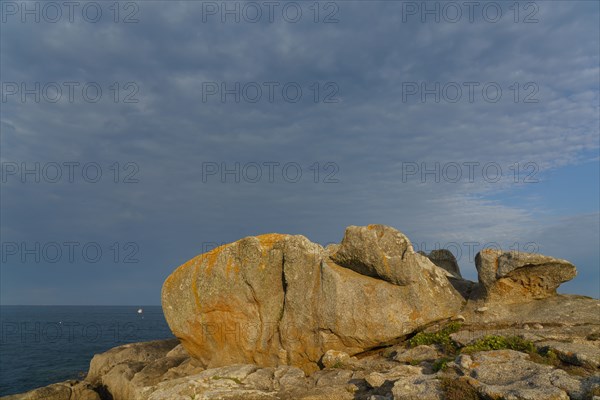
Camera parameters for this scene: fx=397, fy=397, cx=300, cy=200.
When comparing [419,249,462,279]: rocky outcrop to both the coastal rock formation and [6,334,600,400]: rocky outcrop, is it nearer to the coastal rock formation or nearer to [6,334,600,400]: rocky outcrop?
the coastal rock formation

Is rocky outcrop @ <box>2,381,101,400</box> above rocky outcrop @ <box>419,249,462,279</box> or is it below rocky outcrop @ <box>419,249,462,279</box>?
below

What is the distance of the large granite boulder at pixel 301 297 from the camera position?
21.4m

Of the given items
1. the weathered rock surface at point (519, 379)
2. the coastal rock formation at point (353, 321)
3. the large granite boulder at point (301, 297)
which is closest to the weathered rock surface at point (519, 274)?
the coastal rock formation at point (353, 321)

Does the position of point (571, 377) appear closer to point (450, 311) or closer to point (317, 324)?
point (450, 311)

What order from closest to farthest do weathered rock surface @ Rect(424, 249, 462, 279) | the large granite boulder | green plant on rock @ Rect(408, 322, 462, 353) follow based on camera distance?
green plant on rock @ Rect(408, 322, 462, 353)
the large granite boulder
weathered rock surface @ Rect(424, 249, 462, 279)

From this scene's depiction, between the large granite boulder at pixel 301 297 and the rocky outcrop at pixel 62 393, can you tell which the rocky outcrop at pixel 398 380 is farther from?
the rocky outcrop at pixel 62 393

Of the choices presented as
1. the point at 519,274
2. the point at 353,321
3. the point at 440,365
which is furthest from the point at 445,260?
the point at 440,365

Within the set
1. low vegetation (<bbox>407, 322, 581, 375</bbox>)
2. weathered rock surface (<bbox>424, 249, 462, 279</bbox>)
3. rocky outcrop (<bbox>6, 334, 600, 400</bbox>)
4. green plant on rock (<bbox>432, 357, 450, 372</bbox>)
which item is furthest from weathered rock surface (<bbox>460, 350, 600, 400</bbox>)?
weathered rock surface (<bbox>424, 249, 462, 279</bbox>)

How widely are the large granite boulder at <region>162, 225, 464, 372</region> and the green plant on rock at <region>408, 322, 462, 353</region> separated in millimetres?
668

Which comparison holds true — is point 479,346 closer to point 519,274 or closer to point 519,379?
point 519,379

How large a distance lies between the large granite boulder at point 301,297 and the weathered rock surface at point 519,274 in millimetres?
2128

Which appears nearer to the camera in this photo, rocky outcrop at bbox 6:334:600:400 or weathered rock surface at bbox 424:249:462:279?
rocky outcrop at bbox 6:334:600:400

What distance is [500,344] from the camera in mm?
16766

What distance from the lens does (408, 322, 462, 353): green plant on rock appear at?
1925 centimetres
